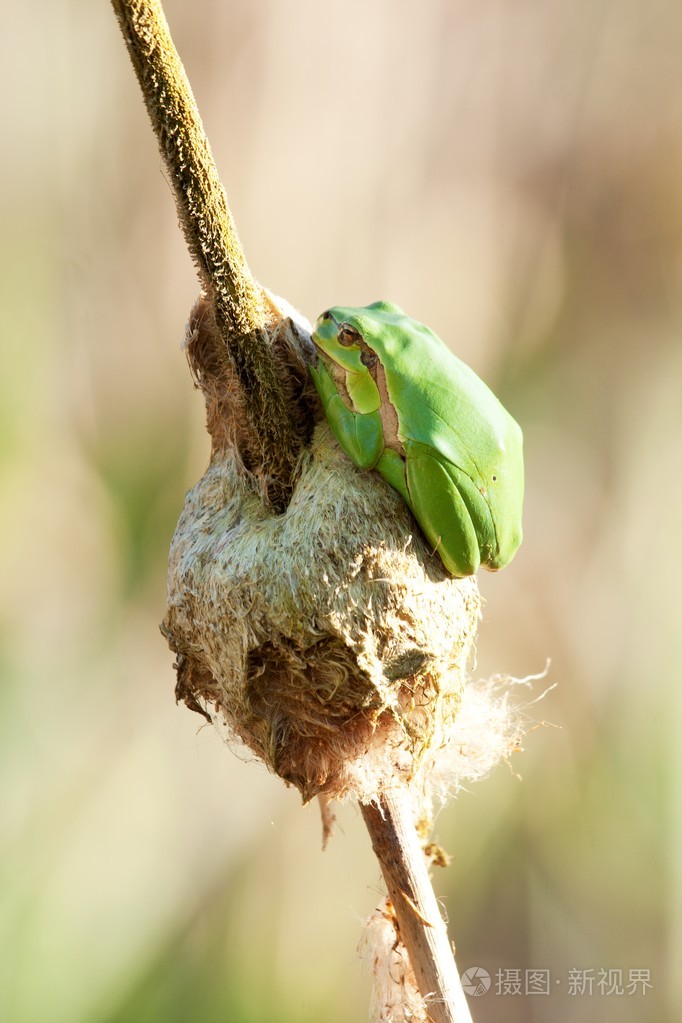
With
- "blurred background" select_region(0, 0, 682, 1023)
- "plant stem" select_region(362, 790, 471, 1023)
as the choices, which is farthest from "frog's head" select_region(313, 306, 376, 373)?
"blurred background" select_region(0, 0, 682, 1023)

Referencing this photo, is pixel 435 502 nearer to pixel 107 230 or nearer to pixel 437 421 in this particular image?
pixel 437 421

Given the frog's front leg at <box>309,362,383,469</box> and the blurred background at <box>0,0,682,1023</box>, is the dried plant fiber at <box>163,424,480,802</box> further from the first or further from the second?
the blurred background at <box>0,0,682,1023</box>

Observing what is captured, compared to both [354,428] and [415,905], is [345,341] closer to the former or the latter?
[354,428]

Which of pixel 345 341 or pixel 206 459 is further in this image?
pixel 206 459

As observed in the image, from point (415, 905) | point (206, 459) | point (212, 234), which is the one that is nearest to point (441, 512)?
point (212, 234)

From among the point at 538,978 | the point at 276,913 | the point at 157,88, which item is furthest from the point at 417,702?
the point at 538,978

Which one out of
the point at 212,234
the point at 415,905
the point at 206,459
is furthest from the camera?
the point at 206,459

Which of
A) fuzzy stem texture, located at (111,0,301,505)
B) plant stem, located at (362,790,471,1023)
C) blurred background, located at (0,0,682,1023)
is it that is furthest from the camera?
blurred background, located at (0,0,682,1023)
